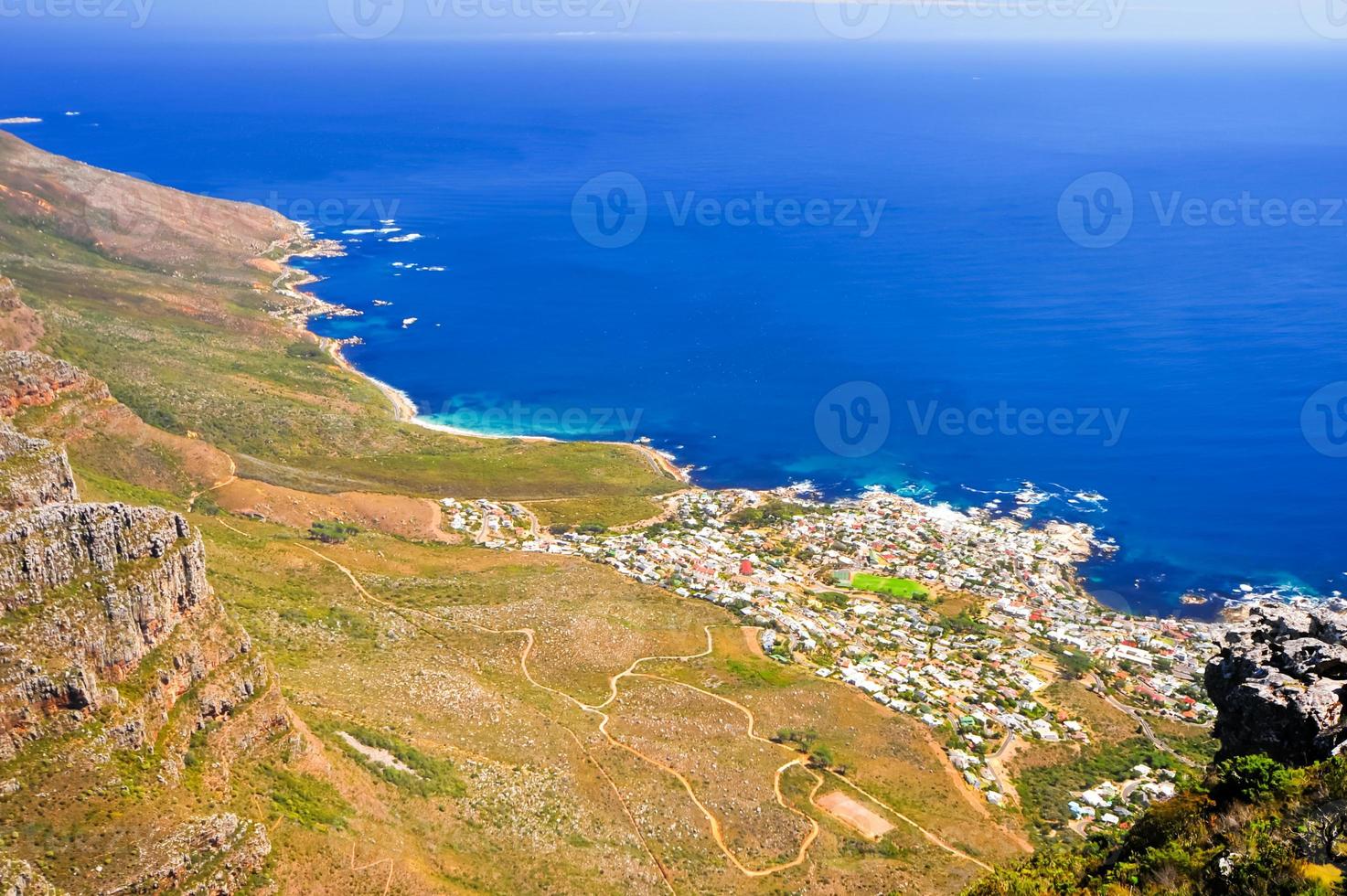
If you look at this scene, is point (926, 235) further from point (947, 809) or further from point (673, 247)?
point (947, 809)

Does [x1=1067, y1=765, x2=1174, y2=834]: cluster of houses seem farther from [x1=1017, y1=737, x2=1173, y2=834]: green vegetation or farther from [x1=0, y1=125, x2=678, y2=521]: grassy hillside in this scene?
[x1=0, y1=125, x2=678, y2=521]: grassy hillside

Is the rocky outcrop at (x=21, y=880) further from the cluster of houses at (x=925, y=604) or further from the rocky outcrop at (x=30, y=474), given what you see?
the cluster of houses at (x=925, y=604)

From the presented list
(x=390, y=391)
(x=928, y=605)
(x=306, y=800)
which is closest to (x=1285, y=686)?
(x=306, y=800)

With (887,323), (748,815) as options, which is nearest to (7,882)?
(748,815)

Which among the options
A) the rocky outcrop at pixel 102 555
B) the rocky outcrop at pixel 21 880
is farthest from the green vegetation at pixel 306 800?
the rocky outcrop at pixel 21 880

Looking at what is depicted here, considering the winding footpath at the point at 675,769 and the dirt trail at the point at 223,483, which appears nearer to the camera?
the winding footpath at the point at 675,769
